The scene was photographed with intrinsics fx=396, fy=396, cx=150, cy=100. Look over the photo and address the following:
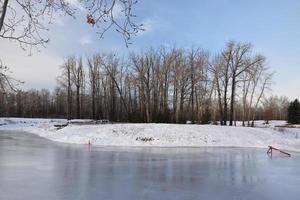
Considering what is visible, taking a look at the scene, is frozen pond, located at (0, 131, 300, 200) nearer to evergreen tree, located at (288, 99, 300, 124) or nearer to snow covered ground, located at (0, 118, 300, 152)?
snow covered ground, located at (0, 118, 300, 152)

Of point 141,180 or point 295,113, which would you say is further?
point 295,113

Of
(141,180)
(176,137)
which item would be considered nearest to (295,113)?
(176,137)

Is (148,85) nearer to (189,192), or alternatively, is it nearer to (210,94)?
(210,94)

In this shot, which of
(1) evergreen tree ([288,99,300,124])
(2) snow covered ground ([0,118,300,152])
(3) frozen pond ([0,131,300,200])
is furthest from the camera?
(1) evergreen tree ([288,99,300,124])

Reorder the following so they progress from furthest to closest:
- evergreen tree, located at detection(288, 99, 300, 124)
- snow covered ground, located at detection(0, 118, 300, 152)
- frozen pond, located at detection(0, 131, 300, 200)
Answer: evergreen tree, located at detection(288, 99, 300, 124) → snow covered ground, located at detection(0, 118, 300, 152) → frozen pond, located at detection(0, 131, 300, 200)

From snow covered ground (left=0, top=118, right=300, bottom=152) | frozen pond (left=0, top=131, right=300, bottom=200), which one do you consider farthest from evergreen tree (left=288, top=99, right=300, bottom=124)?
frozen pond (left=0, top=131, right=300, bottom=200)

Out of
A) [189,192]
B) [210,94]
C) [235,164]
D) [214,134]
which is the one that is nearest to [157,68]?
[210,94]

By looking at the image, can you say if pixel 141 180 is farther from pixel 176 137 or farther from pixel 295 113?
pixel 295 113

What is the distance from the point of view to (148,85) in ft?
182

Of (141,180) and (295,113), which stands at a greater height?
(295,113)

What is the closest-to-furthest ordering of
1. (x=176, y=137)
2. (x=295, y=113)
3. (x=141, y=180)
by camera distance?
(x=141, y=180) < (x=176, y=137) < (x=295, y=113)

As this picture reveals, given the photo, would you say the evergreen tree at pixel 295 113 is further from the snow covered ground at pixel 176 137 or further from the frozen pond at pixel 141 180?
the frozen pond at pixel 141 180

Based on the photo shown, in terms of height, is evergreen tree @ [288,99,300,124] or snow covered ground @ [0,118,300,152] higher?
evergreen tree @ [288,99,300,124]

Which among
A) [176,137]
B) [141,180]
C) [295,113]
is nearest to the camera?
[141,180]
